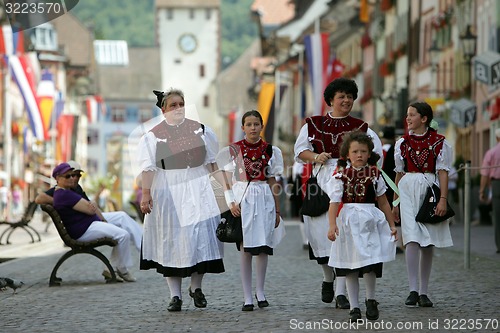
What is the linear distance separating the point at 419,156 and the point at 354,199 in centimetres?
158

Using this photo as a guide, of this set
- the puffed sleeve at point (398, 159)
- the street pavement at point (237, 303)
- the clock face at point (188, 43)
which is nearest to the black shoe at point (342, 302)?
the street pavement at point (237, 303)

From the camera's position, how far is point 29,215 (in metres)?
27.3

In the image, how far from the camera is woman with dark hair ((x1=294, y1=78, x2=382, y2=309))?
11.1 m

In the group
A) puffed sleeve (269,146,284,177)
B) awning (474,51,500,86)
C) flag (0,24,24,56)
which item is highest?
flag (0,24,24,56)

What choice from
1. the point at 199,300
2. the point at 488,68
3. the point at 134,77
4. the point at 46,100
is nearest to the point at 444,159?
the point at 199,300

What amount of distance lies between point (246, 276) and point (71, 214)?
4.31 metres

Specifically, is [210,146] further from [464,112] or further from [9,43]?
[9,43]

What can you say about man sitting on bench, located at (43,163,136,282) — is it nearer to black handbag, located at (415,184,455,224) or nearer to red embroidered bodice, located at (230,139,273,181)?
red embroidered bodice, located at (230,139,273,181)

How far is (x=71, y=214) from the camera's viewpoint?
15.2 metres

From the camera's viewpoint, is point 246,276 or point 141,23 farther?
point 141,23

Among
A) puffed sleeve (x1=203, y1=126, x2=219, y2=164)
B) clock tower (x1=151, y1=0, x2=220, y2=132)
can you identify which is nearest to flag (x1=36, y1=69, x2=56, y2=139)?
puffed sleeve (x1=203, y1=126, x2=219, y2=164)

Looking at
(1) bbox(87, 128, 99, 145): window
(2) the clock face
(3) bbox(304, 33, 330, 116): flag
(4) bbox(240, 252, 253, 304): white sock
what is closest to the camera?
(4) bbox(240, 252, 253, 304): white sock

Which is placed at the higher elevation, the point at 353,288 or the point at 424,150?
the point at 424,150

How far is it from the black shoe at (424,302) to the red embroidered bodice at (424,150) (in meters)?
1.07
